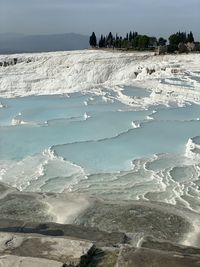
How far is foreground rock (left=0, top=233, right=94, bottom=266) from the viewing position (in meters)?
2.20

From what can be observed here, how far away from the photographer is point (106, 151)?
24.6 ft

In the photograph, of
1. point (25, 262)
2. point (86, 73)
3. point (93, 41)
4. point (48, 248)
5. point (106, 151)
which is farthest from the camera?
point (93, 41)

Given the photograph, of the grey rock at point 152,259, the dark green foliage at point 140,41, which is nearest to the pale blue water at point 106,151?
the grey rock at point 152,259

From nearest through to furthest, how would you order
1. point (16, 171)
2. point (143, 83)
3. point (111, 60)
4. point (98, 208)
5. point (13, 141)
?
point (98, 208) < point (16, 171) < point (13, 141) < point (143, 83) < point (111, 60)

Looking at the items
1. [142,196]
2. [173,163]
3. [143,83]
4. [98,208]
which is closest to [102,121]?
[173,163]

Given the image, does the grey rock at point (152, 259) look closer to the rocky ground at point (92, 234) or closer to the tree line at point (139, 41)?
the rocky ground at point (92, 234)

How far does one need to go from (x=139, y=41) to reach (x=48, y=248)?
38.3 metres

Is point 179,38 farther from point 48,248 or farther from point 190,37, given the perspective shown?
point 48,248

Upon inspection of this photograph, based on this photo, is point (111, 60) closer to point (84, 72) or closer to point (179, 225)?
point (84, 72)

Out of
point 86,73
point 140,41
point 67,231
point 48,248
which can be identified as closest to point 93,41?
point 140,41

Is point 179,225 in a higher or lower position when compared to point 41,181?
higher

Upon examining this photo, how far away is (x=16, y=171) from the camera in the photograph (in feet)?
21.1

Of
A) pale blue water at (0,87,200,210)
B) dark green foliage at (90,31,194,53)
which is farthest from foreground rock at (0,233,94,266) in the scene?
dark green foliage at (90,31,194,53)

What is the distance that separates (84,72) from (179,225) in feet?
71.4
